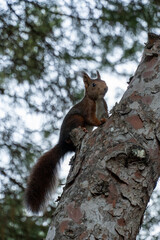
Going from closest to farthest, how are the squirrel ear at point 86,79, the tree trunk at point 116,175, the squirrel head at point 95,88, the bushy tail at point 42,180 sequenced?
the tree trunk at point 116,175 < the bushy tail at point 42,180 < the squirrel head at point 95,88 < the squirrel ear at point 86,79

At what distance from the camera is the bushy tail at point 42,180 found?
79.6 inches

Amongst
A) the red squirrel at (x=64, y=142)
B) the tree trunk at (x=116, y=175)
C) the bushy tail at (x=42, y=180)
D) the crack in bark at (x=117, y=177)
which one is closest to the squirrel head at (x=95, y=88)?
the red squirrel at (x=64, y=142)

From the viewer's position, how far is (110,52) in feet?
10.5

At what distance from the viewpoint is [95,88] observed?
287 cm

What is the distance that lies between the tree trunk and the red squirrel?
0.93 feet

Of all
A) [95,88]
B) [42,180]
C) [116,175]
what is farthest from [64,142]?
[116,175]

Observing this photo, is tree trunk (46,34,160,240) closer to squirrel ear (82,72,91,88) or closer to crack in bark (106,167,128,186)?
crack in bark (106,167,128,186)

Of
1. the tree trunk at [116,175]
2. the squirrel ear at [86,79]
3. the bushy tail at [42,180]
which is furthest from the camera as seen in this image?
the squirrel ear at [86,79]

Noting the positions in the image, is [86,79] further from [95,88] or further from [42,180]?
Answer: [42,180]

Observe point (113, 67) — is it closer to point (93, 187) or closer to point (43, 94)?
point (43, 94)

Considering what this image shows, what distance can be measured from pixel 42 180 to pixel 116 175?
0.99 m

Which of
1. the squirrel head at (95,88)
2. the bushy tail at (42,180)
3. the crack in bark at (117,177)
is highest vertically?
the squirrel head at (95,88)

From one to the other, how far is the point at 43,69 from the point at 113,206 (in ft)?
6.67

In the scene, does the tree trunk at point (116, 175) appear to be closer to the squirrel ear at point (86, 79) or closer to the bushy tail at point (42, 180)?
the bushy tail at point (42, 180)
